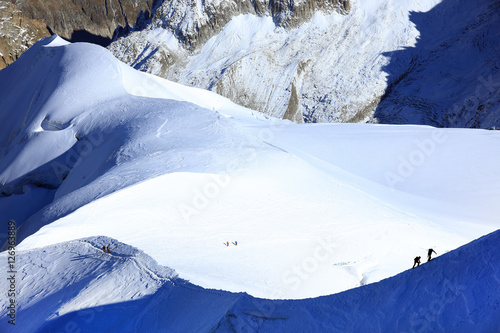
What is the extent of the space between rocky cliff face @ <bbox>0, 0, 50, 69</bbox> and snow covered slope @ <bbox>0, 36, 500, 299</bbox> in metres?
30.7

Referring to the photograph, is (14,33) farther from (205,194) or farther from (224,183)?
(205,194)

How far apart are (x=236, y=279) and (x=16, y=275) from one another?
3582 millimetres

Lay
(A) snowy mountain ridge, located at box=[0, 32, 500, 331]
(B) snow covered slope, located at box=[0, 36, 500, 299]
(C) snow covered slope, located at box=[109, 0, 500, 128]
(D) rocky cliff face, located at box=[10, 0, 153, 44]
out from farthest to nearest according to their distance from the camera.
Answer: (D) rocky cliff face, located at box=[10, 0, 153, 44] → (C) snow covered slope, located at box=[109, 0, 500, 128] → (B) snow covered slope, located at box=[0, 36, 500, 299] → (A) snowy mountain ridge, located at box=[0, 32, 500, 331]

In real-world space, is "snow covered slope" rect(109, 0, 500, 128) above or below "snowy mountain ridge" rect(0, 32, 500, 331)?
below

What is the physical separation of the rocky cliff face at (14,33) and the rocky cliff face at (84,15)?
3032cm

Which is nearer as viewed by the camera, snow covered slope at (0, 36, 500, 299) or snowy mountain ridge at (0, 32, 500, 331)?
snowy mountain ridge at (0, 32, 500, 331)

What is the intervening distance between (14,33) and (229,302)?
57.6 m

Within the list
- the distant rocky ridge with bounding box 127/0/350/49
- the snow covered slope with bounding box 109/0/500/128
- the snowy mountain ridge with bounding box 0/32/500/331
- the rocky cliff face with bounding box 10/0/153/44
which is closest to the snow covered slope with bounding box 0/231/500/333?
the snowy mountain ridge with bounding box 0/32/500/331

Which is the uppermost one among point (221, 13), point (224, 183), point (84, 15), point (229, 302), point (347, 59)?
point (229, 302)

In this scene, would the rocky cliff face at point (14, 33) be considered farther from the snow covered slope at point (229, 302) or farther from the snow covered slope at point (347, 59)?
the snow covered slope at point (229, 302)

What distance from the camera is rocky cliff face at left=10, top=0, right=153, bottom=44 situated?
88500 mm

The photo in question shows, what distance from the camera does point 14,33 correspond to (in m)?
55.5

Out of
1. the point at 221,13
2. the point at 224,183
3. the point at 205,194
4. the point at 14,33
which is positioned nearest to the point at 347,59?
the point at 221,13

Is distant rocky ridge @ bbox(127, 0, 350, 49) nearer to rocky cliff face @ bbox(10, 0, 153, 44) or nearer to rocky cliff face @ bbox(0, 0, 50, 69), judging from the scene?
rocky cliff face @ bbox(0, 0, 50, 69)
